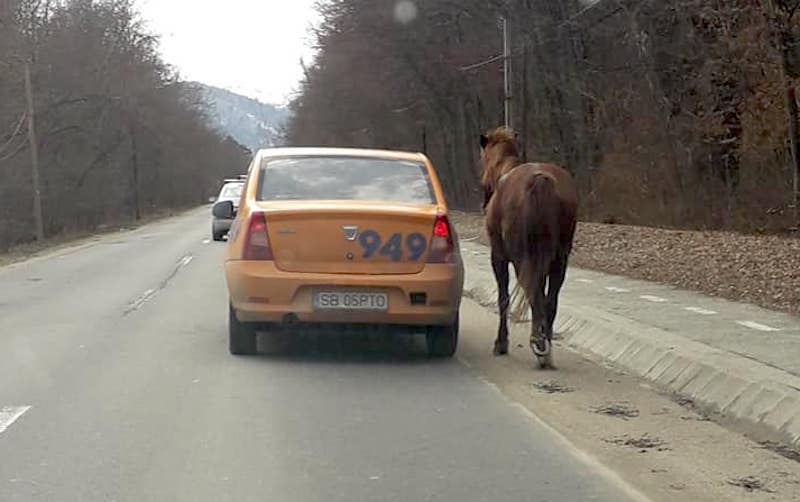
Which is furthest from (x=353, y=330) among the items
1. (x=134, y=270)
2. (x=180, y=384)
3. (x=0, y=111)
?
(x=0, y=111)

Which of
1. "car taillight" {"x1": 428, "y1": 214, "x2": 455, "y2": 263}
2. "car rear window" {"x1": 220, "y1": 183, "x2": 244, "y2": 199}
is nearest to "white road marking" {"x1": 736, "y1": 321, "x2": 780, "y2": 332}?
"car taillight" {"x1": 428, "y1": 214, "x2": 455, "y2": 263}

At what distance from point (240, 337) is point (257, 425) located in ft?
9.61

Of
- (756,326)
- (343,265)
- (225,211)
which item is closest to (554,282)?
(343,265)

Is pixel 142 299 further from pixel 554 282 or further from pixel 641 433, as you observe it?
pixel 641 433

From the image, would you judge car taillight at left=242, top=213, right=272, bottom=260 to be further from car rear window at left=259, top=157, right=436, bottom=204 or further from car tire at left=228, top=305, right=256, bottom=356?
car tire at left=228, top=305, right=256, bottom=356

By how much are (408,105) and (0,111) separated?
17.1 meters

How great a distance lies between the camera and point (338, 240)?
33.9 feet

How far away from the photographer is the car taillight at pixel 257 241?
10.3 meters

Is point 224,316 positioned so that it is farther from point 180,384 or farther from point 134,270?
point 134,270

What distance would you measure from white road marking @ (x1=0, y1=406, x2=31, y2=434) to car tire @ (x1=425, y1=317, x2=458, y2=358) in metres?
3.67

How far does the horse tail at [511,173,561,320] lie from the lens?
10.3 m

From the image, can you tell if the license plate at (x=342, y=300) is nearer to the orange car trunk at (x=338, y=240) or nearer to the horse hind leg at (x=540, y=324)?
the orange car trunk at (x=338, y=240)

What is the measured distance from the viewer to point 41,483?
659cm

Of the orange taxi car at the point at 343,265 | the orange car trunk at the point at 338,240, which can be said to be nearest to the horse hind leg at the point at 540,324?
the orange taxi car at the point at 343,265
